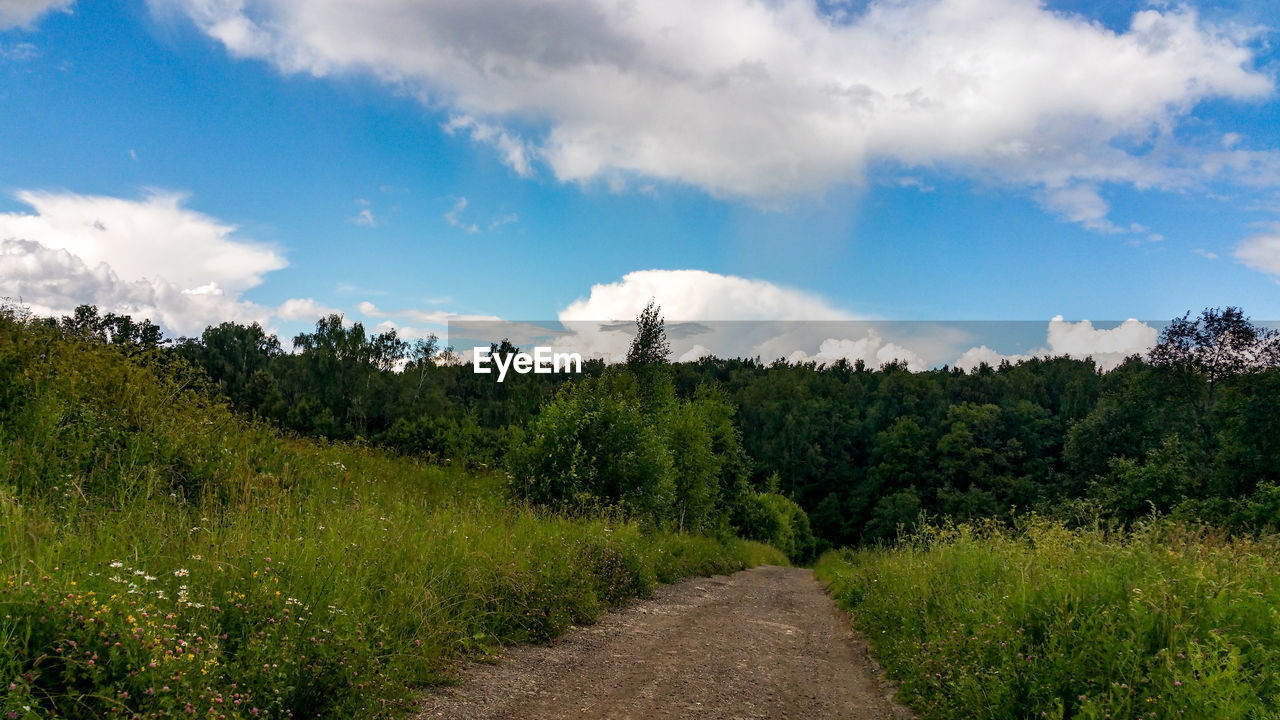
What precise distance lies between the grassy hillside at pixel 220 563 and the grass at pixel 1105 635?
14.9 ft

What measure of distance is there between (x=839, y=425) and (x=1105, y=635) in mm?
101593

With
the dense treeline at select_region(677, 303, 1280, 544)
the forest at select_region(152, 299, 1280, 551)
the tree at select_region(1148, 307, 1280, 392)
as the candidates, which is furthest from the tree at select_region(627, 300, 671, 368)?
the tree at select_region(1148, 307, 1280, 392)

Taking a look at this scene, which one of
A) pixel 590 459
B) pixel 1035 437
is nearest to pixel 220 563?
pixel 590 459

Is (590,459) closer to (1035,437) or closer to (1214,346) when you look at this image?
(1214,346)

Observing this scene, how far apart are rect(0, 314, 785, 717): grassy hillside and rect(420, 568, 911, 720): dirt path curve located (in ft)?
1.51

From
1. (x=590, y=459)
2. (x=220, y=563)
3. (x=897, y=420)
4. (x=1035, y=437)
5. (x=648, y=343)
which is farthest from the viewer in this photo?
(x=897, y=420)

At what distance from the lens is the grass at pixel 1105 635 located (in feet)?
15.0

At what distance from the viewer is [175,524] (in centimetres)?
615

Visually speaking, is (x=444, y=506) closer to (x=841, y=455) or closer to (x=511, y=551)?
(x=511, y=551)

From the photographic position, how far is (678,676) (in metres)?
7.18

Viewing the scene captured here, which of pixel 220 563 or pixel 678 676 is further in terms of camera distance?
pixel 678 676

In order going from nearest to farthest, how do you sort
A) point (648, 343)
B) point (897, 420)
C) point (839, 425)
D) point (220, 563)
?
point (220, 563), point (648, 343), point (897, 420), point (839, 425)

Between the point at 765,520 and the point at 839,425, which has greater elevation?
the point at 839,425

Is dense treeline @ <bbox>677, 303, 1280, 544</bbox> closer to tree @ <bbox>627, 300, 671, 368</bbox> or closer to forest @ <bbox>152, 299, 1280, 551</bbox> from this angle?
forest @ <bbox>152, 299, 1280, 551</bbox>
